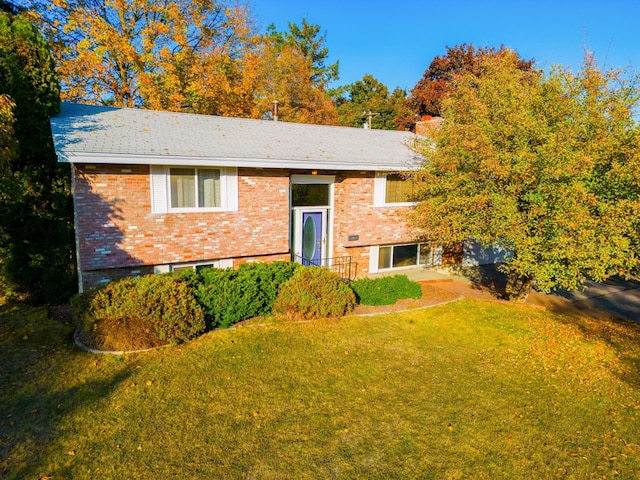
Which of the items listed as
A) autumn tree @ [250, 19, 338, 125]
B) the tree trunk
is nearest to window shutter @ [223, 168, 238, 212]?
the tree trunk

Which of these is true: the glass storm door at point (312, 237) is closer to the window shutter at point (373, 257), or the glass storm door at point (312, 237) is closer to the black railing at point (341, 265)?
the black railing at point (341, 265)

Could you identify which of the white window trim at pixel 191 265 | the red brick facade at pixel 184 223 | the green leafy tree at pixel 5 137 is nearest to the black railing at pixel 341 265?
the red brick facade at pixel 184 223

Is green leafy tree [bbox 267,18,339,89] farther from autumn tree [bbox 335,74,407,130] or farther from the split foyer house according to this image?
the split foyer house

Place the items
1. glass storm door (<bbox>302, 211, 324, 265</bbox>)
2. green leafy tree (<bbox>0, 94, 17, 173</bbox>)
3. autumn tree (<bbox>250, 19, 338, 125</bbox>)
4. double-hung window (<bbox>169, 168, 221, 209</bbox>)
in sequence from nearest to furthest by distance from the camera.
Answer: green leafy tree (<bbox>0, 94, 17, 173</bbox>)
double-hung window (<bbox>169, 168, 221, 209</bbox>)
glass storm door (<bbox>302, 211, 324, 265</bbox>)
autumn tree (<bbox>250, 19, 338, 125</bbox>)

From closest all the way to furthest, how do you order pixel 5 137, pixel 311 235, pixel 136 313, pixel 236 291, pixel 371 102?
pixel 5 137 → pixel 136 313 → pixel 236 291 → pixel 311 235 → pixel 371 102

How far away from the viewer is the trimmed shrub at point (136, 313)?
8.20 metres

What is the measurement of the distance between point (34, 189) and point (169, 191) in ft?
11.6

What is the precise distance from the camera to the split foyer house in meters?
9.92

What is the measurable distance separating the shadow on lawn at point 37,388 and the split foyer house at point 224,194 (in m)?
1.88

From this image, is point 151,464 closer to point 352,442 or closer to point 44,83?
point 352,442

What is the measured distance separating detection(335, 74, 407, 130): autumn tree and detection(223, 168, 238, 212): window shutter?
125 ft

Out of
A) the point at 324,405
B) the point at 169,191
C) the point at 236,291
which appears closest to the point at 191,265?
the point at 169,191

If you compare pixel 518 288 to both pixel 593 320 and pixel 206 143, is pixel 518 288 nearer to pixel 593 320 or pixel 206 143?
pixel 593 320

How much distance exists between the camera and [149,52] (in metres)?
22.0
